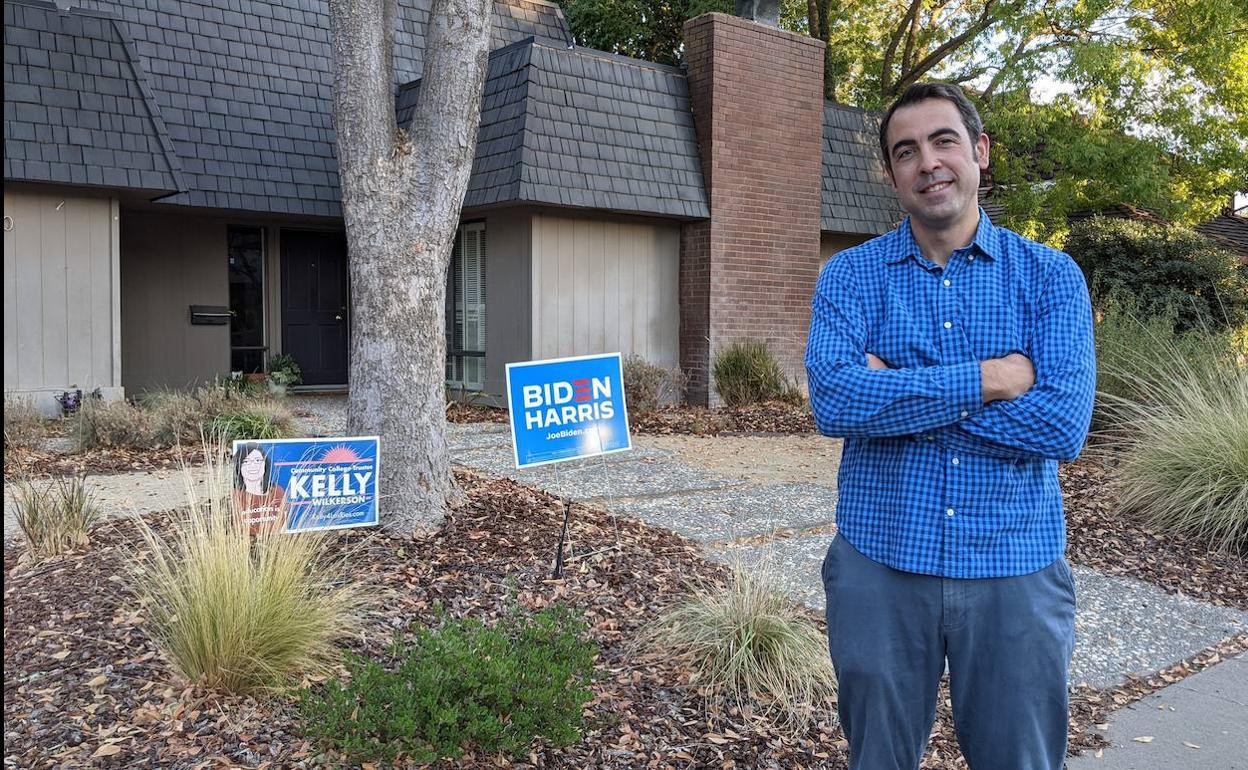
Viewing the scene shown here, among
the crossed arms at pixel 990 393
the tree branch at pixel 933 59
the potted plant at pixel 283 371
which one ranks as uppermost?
the tree branch at pixel 933 59

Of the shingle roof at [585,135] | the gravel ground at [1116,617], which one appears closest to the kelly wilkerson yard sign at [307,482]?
the gravel ground at [1116,617]

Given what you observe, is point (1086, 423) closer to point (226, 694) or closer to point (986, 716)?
point (986, 716)

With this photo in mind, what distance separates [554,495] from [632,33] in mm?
16100

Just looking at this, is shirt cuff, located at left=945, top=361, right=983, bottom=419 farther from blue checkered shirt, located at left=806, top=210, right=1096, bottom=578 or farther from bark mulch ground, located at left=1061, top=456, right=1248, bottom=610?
bark mulch ground, located at left=1061, top=456, right=1248, bottom=610

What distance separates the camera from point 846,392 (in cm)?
219

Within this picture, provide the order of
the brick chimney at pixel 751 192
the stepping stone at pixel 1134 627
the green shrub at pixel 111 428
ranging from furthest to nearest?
the brick chimney at pixel 751 192 → the green shrub at pixel 111 428 → the stepping stone at pixel 1134 627

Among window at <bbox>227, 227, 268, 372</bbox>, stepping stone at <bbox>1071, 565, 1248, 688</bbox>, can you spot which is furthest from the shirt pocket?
window at <bbox>227, 227, 268, 372</bbox>

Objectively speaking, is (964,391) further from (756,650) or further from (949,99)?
(756,650)

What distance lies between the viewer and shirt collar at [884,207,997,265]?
2213 millimetres

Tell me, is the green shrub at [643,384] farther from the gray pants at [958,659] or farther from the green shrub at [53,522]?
the gray pants at [958,659]

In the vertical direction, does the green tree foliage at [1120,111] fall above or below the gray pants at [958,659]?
above

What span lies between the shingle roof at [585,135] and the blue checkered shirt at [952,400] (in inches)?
329

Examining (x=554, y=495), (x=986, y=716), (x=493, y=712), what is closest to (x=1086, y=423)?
(x=986, y=716)

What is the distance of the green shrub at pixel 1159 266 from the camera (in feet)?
46.3
